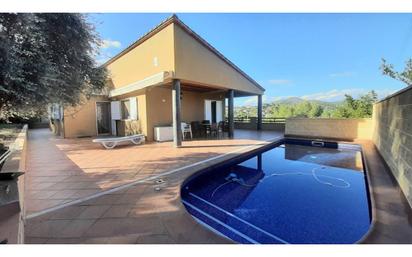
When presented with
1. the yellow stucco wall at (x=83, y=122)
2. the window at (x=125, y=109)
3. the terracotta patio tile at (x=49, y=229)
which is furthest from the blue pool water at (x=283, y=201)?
the yellow stucco wall at (x=83, y=122)

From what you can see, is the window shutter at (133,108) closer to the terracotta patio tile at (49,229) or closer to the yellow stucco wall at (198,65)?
the yellow stucco wall at (198,65)

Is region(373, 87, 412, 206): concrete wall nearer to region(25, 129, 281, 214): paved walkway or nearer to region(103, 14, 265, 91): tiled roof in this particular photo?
region(25, 129, 281, 214): paved walkway

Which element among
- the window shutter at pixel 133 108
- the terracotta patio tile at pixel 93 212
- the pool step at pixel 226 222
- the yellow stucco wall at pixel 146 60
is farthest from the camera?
the window shutter at pixel 133 108

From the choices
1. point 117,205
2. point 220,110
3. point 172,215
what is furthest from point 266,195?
point 220,110

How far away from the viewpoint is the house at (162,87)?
801 cm

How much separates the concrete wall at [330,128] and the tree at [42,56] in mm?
10869

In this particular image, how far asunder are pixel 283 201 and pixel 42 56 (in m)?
5.41

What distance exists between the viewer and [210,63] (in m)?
9.67

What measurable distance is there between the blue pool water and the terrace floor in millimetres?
497

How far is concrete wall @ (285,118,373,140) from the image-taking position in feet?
34.2

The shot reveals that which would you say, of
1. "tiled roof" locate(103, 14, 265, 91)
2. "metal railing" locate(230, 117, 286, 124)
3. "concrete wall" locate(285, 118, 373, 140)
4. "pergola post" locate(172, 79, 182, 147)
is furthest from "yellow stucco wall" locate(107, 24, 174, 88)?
"metal railing" locate(230, 117, 286, 124)

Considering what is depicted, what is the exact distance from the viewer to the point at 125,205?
3.30 metres
